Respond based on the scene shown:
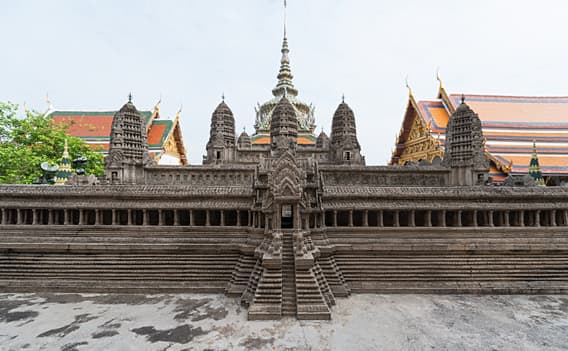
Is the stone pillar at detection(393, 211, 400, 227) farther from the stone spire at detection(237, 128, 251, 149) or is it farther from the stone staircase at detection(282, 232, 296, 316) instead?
the stone spire at detection(237, 128, 251, 149)

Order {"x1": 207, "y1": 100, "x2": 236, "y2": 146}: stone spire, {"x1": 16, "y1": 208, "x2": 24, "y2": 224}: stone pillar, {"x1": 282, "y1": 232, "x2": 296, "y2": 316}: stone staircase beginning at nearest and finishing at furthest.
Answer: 1. {"x1": 282, "y1": 232, "x2": 296, "y2": 316}: stone staircase
2. {"x1": 16, "y1": 208, "x2": 24, "y2": 224}: stone pillar
3. {"x1": 207, "y1": 100, "x2": 236, "y2": 146}: stone spire

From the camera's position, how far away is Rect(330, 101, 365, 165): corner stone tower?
2913 cm

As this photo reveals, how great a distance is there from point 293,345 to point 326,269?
476cm

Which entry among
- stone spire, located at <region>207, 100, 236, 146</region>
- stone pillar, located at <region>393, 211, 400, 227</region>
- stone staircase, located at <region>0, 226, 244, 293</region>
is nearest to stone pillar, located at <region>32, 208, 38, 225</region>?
stone staircase, located at <region>0, 226, 244, 293</region>

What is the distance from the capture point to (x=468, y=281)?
45.7ft

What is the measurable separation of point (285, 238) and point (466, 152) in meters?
17.6

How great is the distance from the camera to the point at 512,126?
3384 cm

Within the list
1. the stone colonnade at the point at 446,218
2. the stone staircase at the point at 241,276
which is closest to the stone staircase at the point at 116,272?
the stone staircase at the point at 241,276

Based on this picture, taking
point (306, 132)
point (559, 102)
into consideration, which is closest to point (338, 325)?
point (306, 132)

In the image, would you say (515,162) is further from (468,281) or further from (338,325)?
(338,325)

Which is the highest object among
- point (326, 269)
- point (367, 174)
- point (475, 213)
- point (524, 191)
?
point (367, 174)

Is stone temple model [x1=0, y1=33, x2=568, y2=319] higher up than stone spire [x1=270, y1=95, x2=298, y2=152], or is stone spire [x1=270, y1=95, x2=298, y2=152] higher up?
stone spire [x1=270, y1=95, x2=298, y2=152]

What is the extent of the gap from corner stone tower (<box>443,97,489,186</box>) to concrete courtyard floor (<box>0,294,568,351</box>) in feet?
36.1

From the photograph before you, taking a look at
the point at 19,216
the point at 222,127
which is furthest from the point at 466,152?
the point at 19,216
